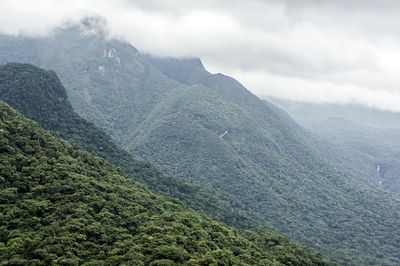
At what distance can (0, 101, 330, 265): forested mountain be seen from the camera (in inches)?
1495

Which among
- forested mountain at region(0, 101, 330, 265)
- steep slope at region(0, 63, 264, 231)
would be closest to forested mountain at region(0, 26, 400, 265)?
steep slope at region(0, 63, 264, 231)

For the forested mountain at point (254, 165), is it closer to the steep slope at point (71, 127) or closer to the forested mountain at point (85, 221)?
the steep slope at point (71, 127)

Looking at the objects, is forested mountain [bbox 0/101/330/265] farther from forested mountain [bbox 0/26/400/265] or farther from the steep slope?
forested mountain [bbox 0/26/400/265]

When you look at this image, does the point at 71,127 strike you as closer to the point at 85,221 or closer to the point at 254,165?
the point at 85,221

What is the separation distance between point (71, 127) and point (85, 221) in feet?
192

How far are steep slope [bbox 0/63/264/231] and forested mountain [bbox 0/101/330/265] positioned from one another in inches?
945

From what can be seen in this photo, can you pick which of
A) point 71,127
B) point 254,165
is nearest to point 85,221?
point 71,127

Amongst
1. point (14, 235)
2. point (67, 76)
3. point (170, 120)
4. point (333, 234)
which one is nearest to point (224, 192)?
point (333, 234)

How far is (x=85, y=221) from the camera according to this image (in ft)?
144

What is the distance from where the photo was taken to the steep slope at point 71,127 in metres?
90.3

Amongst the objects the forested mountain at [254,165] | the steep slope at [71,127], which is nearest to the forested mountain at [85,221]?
the steep slope at [71,127]

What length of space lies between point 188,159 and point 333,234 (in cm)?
6296

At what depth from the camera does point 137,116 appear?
195750mm

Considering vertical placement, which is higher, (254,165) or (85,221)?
(254,165)
